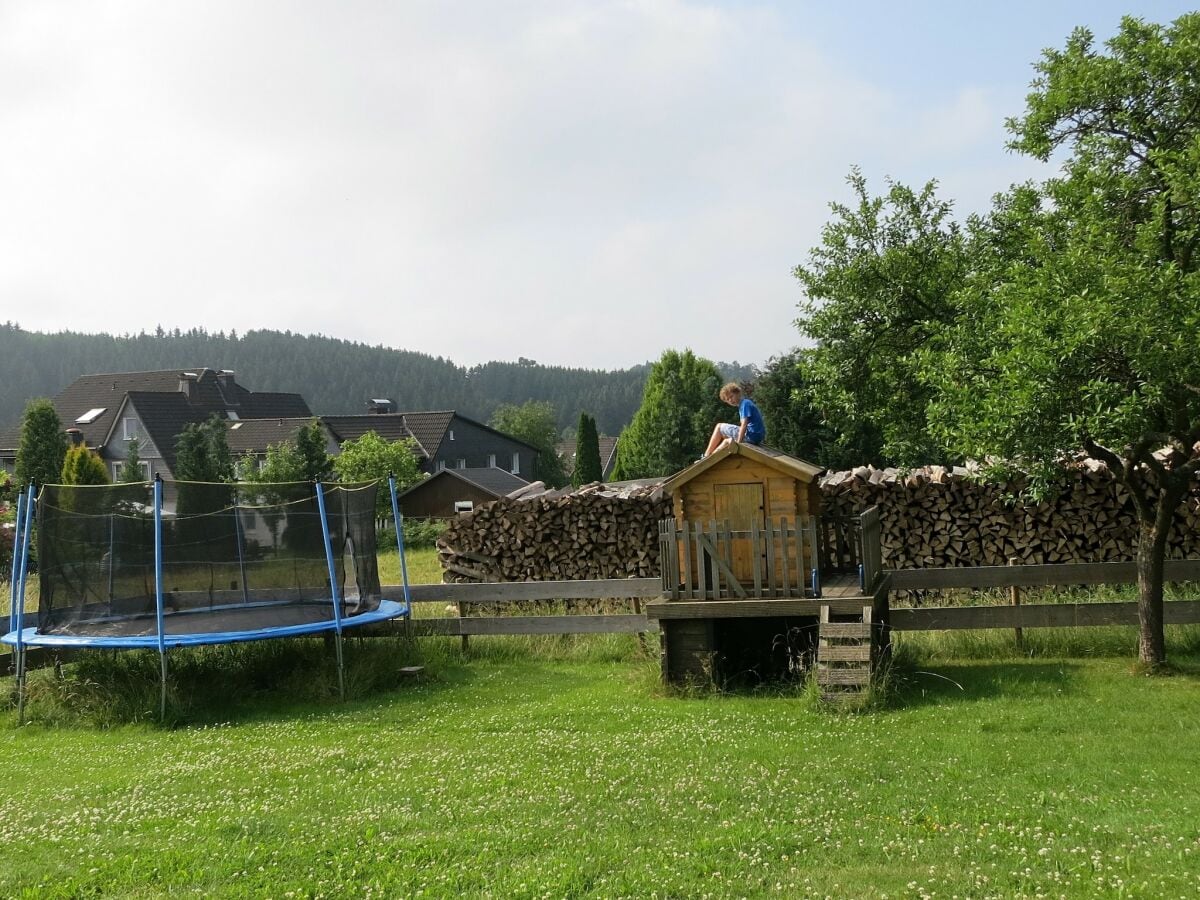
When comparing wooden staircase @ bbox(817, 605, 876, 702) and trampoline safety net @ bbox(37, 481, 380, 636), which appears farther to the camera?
trampoline safety net @ bbox(37, 481, 380, 636)

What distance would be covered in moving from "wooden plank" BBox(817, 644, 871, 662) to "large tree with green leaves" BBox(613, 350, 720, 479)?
131 ft

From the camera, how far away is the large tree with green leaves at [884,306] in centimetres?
1277

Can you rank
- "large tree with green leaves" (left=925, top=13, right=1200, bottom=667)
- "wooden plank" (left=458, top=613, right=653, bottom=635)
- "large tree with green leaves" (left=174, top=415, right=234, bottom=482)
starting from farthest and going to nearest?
"large tree with green leaves" (left=174, top=415, right=234, bottom=482) → "wooden plank" (left=458, top=613, right=653, bottom=635) → "large tree with green leaves" (left=925, top=13, right=1200, bottom=667)

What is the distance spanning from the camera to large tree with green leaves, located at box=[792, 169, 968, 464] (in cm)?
1277

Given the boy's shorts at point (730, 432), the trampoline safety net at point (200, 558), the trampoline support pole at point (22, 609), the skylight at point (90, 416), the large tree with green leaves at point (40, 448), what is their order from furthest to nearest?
the skylight at point (90, 416) < the large tree with green leaves at point (40, 448) < the boy's shorts at point (730, 432) < the trampoline safety net at point (200, 558) < the trampoline support pole at point (22, 609)

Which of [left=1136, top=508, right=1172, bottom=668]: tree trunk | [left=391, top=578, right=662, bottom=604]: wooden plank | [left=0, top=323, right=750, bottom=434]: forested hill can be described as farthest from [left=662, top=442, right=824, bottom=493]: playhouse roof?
[left=0, top=323, right=750, bottom=434]: forested hill

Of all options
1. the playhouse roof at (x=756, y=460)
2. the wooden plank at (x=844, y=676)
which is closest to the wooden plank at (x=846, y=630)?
the wooden plank at (x=844, y=676)

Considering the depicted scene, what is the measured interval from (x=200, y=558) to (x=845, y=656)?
750 cm

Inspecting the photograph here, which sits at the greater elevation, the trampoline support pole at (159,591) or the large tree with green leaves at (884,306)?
the large tree with green leaves at (884,306)

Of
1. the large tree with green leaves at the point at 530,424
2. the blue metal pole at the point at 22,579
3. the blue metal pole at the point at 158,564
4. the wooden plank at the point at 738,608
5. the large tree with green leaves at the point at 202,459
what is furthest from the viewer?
the large tree with green leaves at the point at 530,424

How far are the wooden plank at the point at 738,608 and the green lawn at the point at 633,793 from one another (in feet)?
2.53

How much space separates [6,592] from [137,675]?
10.5 meters

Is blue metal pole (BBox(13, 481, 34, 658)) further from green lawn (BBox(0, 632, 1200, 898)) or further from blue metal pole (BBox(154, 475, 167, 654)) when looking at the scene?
blue metal pole (BBox(154, 475, 167, 654))

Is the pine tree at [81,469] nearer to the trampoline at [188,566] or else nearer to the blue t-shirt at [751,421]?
the trampoline at [188,566]
